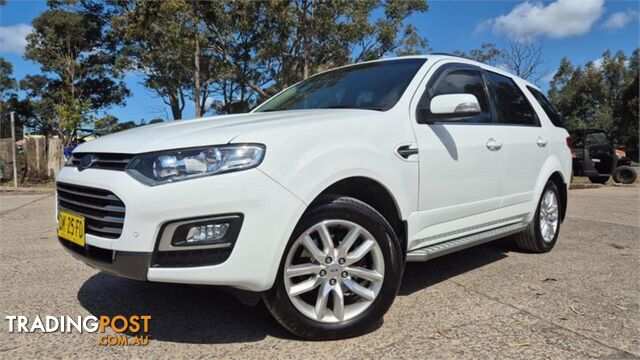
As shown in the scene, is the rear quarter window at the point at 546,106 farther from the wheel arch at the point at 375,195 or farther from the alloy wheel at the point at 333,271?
the alloy wheel at the point at 333,271

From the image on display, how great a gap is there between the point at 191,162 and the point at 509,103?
308 centimetres

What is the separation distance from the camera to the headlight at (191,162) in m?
2.16

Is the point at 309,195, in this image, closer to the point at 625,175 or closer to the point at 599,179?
the point at 599,179

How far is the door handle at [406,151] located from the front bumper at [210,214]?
34.3 inches

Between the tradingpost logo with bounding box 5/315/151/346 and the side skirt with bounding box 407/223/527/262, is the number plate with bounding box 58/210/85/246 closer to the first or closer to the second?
the tradingpost logo with bounding box 5/315/151/346

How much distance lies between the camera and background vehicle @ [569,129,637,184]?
12834 millimetres

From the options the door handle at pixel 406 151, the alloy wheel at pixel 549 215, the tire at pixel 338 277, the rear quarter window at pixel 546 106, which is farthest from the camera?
the rear quarter window at pixel 546 106

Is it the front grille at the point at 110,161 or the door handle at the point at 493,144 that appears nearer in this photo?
the front grille at the point at 110,161

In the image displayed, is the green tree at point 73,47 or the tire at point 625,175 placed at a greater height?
the green tree at point 73,47

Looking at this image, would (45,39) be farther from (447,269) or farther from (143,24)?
(447,269)

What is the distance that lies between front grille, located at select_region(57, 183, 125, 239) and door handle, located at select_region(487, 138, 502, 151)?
8.62 feet

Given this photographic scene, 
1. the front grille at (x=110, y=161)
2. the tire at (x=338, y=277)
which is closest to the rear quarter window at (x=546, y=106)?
the tire at (x=338, y=277)

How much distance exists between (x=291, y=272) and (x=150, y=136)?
1009 mm

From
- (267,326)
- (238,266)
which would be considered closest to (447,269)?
(267,326)
